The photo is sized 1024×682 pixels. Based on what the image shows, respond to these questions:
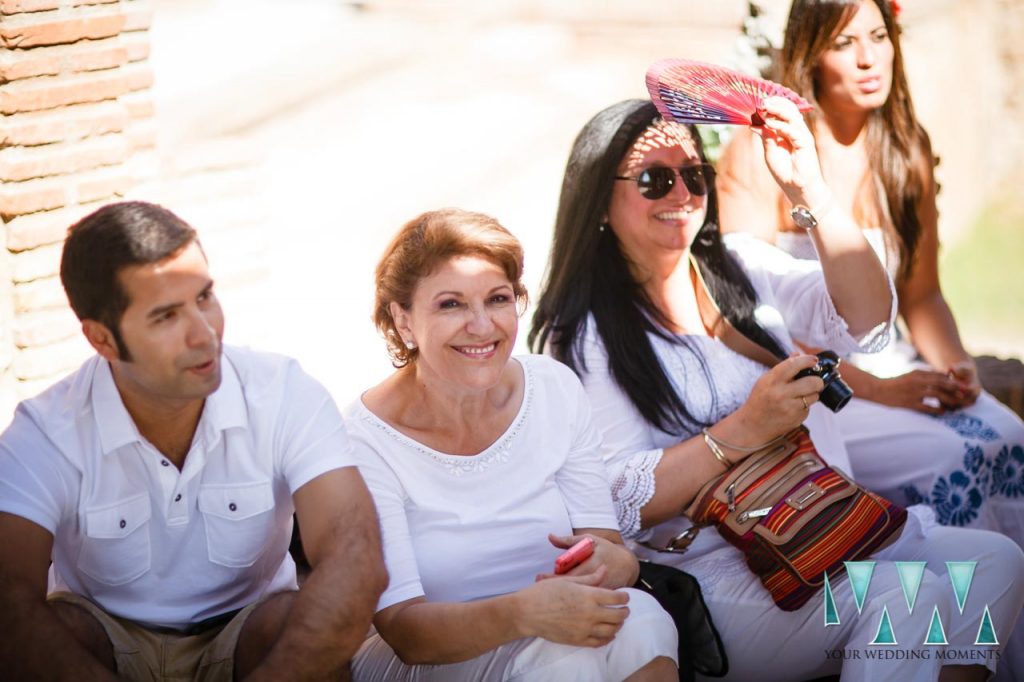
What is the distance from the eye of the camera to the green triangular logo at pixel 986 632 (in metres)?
3.14

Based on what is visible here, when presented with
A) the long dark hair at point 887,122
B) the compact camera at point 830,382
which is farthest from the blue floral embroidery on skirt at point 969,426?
the compact camera at point 830,382

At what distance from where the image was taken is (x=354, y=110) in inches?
328

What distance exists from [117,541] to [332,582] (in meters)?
0.49

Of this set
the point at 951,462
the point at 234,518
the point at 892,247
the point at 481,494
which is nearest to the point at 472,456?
the point at 481,494

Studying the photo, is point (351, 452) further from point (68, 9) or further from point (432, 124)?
point (432, 124)

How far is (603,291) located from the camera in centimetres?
348

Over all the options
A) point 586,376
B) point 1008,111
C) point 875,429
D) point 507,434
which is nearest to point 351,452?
point 507,434

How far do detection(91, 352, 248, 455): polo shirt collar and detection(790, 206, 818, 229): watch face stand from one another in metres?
1.74

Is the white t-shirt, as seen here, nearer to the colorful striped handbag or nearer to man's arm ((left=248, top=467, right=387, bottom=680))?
man's arm ((left=248, top=467, right=387, bottom=680))

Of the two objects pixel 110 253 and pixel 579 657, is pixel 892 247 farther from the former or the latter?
pixel 110 253

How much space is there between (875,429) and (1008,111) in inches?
198

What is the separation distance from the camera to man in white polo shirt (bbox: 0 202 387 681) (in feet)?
8.41

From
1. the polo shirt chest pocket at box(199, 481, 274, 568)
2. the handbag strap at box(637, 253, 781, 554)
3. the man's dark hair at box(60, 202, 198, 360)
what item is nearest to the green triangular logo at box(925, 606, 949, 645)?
the handbag strap at box(637, 253, 781, 554)

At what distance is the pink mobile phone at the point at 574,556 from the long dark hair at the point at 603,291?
589 millimetres
